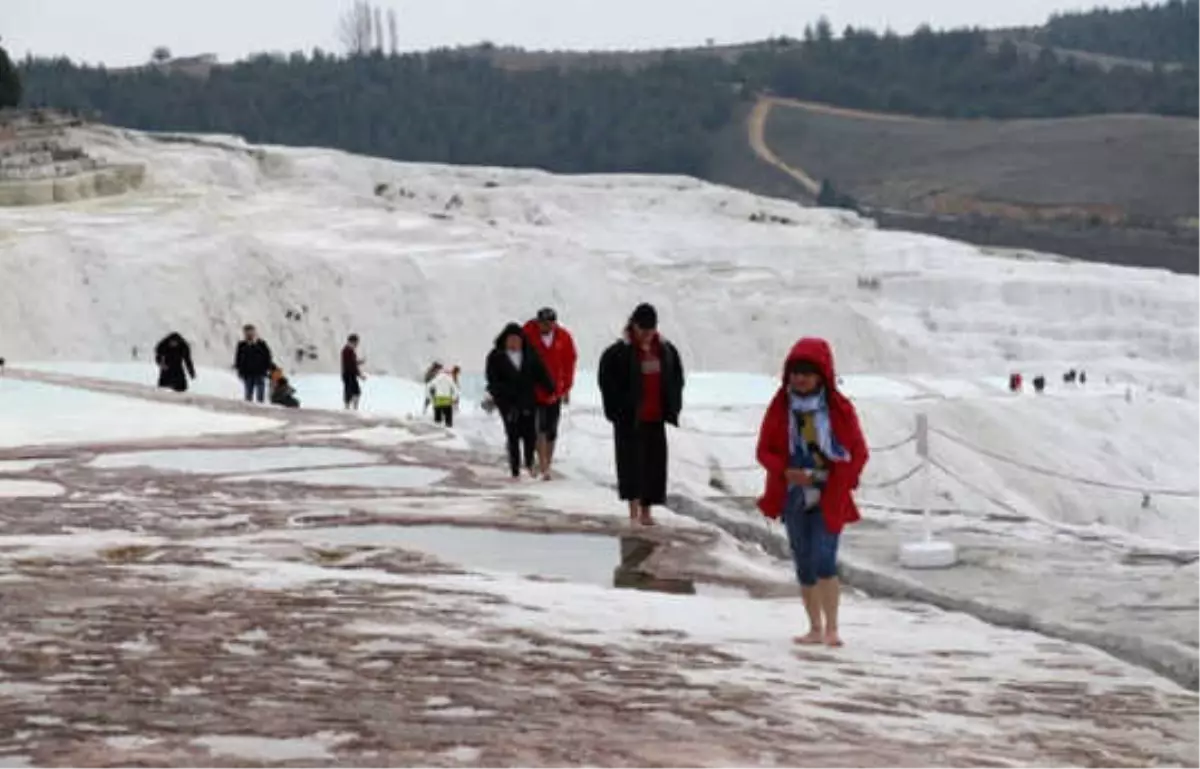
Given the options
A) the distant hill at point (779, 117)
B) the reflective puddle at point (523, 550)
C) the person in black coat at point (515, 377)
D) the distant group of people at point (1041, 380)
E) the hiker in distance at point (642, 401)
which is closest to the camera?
the reflective puddle at point (523, 550)

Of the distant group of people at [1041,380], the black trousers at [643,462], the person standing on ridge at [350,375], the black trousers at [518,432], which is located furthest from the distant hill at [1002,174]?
the black trousers at [643,462]

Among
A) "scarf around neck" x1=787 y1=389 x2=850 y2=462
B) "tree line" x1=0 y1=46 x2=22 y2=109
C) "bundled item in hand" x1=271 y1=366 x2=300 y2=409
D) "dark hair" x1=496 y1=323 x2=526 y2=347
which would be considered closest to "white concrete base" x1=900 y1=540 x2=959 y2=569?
"scarf around neck" x1=787 y1=389 x2=850 y2=462

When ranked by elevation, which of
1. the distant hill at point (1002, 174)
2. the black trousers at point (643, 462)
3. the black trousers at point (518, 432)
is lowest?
the distant hill at point (1002, 174)

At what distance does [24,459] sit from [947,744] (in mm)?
11974

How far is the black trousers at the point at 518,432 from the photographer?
16.4m

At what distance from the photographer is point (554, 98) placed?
165 metres

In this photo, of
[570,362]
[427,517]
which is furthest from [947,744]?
[570,362]

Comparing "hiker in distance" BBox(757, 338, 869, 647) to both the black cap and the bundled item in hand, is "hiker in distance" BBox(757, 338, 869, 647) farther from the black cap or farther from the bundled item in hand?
the bundled item in hand

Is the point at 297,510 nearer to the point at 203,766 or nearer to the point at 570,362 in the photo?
the point at 570,362

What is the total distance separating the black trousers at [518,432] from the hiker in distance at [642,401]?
2.63 metres

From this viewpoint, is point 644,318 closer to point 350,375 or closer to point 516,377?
point 516,377

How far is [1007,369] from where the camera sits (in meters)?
62.2

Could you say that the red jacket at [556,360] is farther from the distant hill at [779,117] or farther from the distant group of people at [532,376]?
the distant hill at [779,117]

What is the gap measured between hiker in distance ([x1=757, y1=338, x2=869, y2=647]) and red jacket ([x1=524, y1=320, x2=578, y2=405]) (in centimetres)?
→ 694
